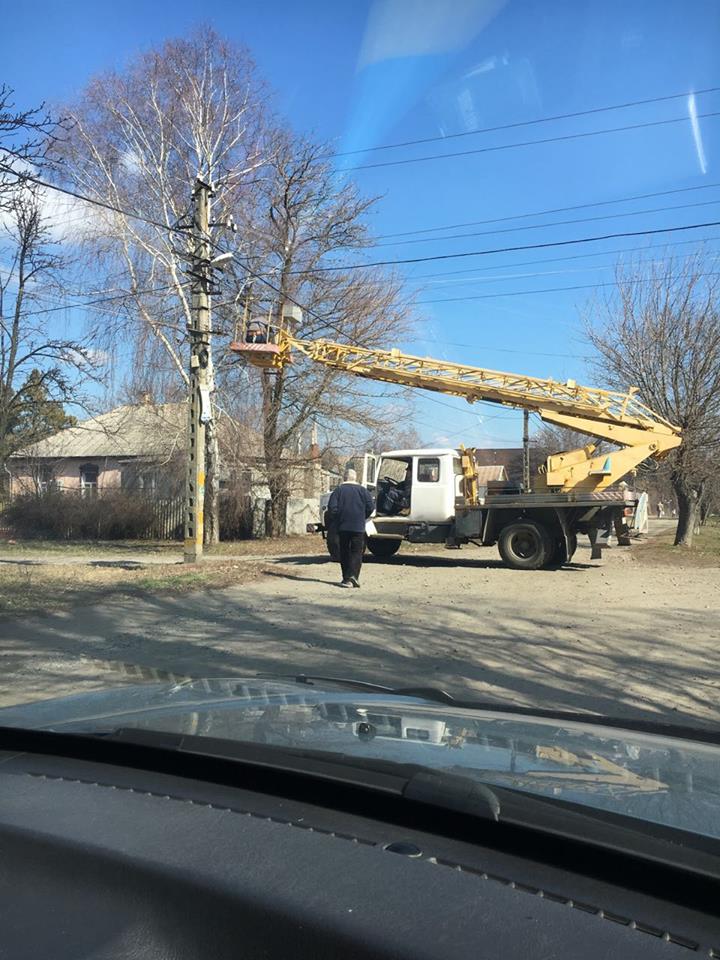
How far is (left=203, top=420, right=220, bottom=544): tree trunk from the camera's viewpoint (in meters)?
24.5

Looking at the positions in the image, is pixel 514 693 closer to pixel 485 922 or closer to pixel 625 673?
pixel 625 673

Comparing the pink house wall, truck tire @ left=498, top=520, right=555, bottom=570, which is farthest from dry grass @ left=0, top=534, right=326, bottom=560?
the pink house wall

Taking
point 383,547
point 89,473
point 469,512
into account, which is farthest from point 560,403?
point 89,473

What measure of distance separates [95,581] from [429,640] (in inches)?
278

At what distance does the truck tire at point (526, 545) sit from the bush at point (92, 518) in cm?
1756

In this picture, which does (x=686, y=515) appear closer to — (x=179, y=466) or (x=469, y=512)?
(x=469, y=512)

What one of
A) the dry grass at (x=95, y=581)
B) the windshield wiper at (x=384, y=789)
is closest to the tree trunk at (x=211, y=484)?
the dry grass at (x=95, y=581)

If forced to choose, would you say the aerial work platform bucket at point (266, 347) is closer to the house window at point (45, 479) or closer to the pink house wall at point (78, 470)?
the house window at point (45, 479)

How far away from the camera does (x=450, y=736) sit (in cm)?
298

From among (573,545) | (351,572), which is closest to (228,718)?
(351,572)

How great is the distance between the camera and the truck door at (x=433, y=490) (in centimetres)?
1783

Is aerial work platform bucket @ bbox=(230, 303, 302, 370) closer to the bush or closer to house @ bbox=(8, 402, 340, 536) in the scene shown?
house @ bbox=(8, 402, 340, 536)

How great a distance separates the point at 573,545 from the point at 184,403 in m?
14.3

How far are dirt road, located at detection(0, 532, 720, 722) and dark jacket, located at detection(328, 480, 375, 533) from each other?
1.10 meters
